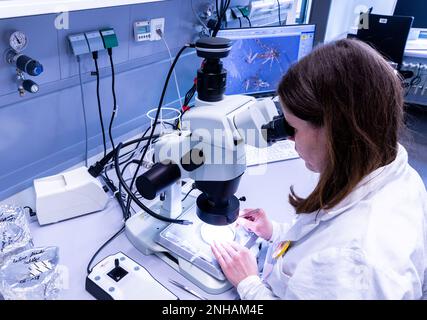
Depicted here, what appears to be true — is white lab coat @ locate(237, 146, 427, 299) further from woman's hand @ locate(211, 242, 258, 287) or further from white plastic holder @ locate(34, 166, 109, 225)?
white plastic holder @ locate(34, 166, 109, 225)

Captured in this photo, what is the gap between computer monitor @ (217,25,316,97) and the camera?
56.1 inches

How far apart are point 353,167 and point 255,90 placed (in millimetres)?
920

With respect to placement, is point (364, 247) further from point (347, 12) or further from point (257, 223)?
point (347, 12)

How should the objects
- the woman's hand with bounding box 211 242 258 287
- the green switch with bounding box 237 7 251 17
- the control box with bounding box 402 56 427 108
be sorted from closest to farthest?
the woman's hand with bounding box 211 242 258 287 → the green switch with bounding box 237 7 251 17 → the control box with bounding box 402 56 427 108

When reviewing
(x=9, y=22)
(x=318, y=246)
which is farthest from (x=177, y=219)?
(x=9, y=22)

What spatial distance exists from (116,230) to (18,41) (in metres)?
0.60

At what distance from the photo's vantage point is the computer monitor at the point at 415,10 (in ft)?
9.25

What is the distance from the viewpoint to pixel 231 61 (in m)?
1.43

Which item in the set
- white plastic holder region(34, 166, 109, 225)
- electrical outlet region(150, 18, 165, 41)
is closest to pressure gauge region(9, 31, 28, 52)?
white plastic holder region(34, 166, 109, 225)

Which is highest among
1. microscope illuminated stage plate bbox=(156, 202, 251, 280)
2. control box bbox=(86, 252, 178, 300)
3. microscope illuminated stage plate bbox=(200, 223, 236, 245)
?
microscope illuminated stage plate bbox=(200, 223, 236, 245)

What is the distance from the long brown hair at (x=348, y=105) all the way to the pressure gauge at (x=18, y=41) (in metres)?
0.74

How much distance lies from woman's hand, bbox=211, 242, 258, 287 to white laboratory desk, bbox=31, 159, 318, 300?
6cm

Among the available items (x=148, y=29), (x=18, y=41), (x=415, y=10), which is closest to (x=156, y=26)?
(x=148, y=29)
